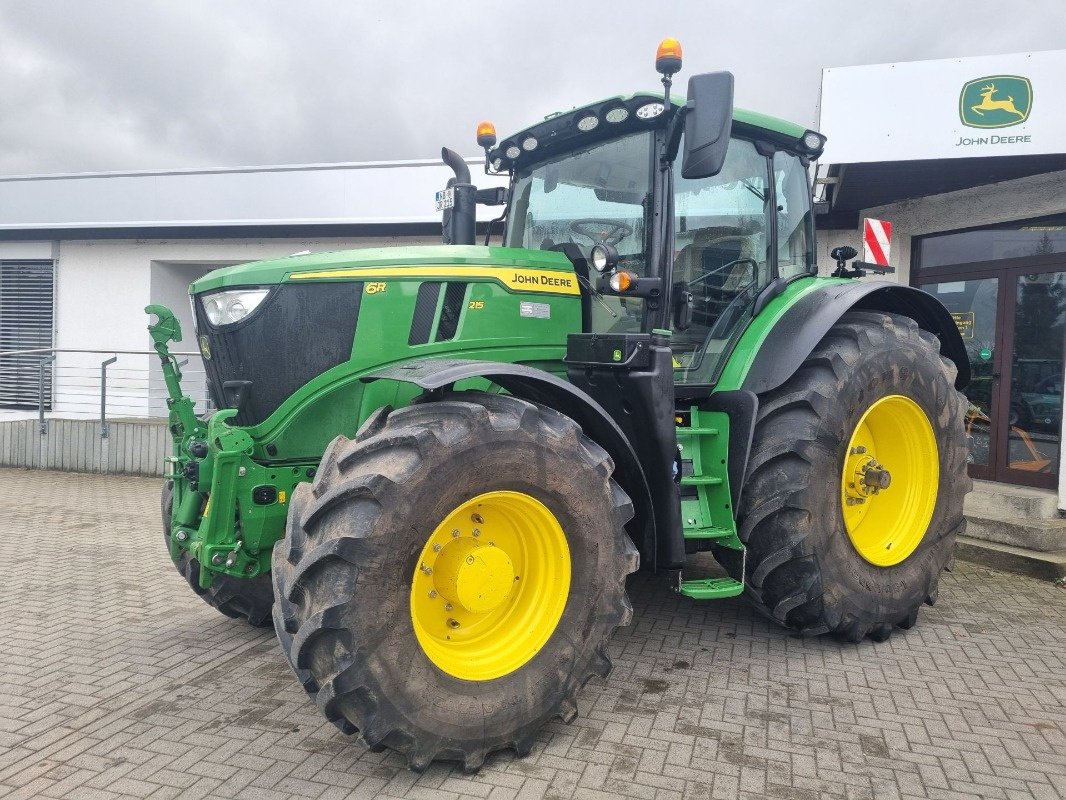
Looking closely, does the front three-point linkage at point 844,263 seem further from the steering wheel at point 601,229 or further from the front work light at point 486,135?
the front work light at point 486,135

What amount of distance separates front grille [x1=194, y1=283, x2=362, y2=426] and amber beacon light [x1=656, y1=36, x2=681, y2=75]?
5.35 ft

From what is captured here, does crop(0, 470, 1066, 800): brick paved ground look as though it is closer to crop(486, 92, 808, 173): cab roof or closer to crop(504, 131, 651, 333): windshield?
crop(504, 131, 651, 333): windshield

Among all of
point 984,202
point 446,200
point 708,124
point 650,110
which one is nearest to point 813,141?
point 650,110

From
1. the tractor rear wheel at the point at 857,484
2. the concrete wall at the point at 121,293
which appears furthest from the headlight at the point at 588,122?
the concrete wall at the point at 121,293

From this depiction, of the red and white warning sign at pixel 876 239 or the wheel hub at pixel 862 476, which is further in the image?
the red and white warning sign at pixel 876 239

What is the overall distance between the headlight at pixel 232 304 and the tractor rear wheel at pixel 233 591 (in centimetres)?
97

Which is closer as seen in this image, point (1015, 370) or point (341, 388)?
point (341, 388)

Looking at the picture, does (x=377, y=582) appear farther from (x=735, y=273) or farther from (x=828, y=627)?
(x=735, y=273)

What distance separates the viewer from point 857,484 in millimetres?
4379

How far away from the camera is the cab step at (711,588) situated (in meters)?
3.77

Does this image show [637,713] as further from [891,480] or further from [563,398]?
[891,480]

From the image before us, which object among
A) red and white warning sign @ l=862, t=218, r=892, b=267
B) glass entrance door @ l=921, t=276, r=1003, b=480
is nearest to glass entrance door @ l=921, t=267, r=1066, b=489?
glass entrance door @ l=921, t=276, r=1003, b=480

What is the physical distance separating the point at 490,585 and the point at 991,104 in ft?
18.3

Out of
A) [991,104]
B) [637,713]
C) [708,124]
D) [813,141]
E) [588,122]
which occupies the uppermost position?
[991,104]
